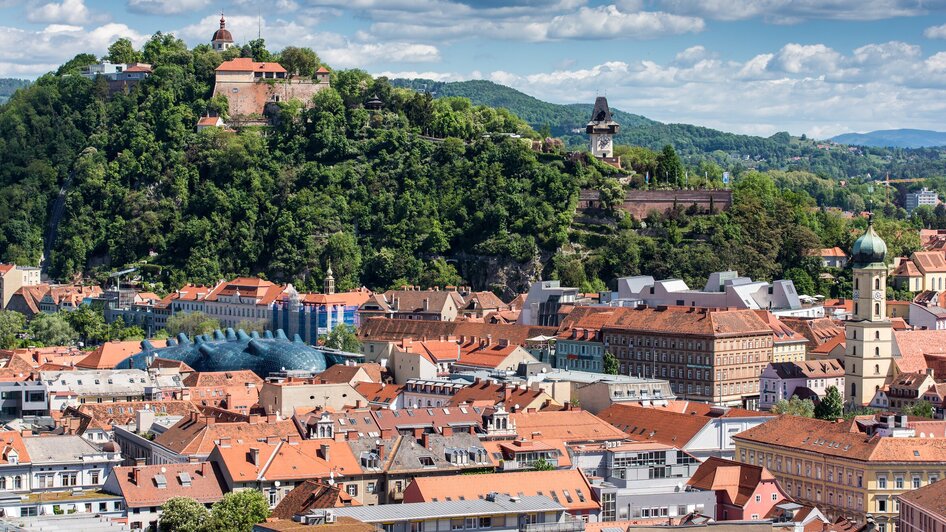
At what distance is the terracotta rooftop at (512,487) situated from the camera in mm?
58156

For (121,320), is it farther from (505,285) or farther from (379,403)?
(379,403)

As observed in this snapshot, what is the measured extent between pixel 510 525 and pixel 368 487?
8.70m

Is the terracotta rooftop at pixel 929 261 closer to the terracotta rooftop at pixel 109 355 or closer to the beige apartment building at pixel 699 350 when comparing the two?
the beige apartment building at pixel 699 350

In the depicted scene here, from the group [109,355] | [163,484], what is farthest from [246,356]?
[163,484]

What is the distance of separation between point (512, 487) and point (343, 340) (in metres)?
59.7

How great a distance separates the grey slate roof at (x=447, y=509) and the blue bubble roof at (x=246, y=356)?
164ft

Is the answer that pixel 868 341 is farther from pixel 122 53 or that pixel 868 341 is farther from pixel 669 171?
pixel 122 53

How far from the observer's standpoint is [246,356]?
110 m

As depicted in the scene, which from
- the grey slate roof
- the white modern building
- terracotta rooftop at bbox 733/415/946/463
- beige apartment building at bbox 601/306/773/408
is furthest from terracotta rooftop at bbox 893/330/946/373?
the grey slate roof

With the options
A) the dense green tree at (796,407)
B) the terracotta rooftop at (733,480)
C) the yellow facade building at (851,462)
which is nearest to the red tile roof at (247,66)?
the dense green tree at (796,407)

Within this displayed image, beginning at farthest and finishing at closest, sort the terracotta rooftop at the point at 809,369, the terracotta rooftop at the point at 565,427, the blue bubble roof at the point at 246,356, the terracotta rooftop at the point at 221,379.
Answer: the blue bubble roof at the point at 246,356, the terracotta rooftop at the point at 809,369, the terracotta rooftop at the point at 221,379, the terracotta rooftop at the point at 565,427

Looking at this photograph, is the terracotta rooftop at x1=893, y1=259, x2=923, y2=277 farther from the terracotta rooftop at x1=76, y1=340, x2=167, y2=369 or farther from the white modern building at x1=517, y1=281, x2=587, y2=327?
the terracotta rooftop at x1=76, y1=340, x2=167, y2=369

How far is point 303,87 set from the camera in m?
166

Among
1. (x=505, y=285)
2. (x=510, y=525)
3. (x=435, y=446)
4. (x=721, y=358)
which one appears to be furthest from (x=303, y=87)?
(x=510, y=525)
